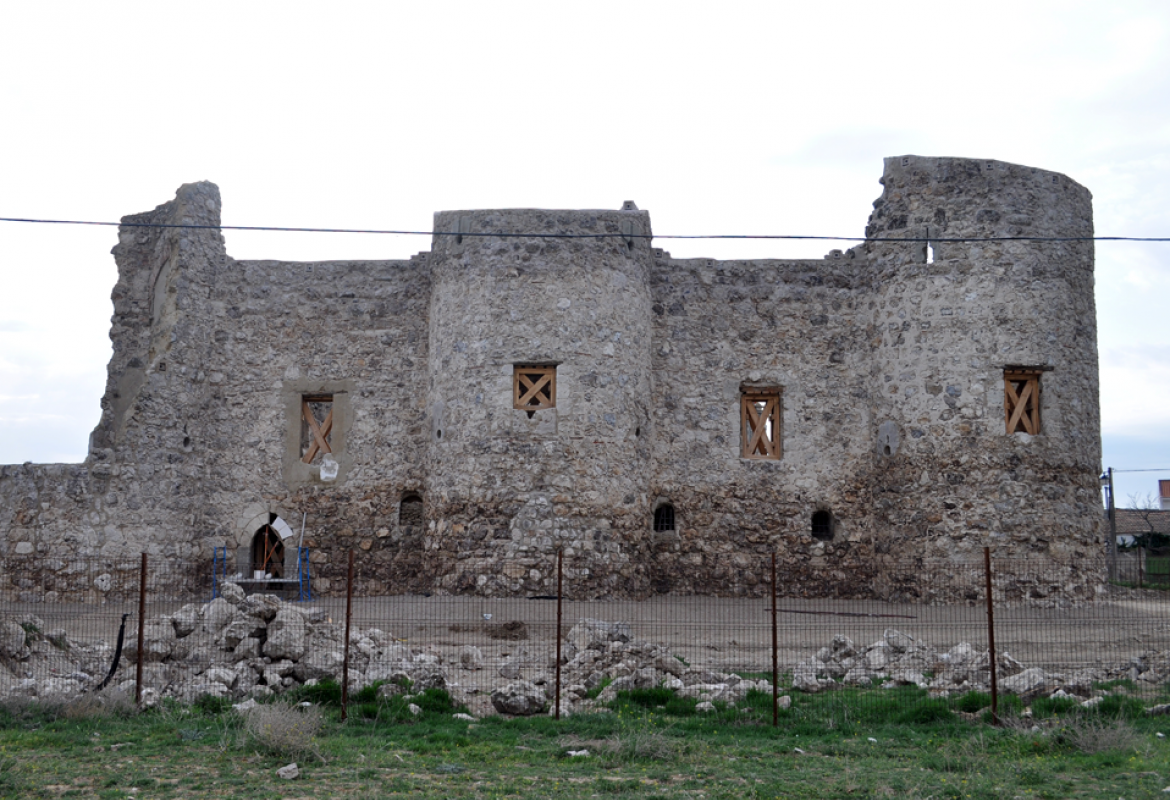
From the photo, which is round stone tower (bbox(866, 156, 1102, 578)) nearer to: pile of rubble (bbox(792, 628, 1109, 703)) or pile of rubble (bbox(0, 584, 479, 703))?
pile of rubble (bbox(792, 628, 1109, 703))

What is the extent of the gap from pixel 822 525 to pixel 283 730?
12.4 meters

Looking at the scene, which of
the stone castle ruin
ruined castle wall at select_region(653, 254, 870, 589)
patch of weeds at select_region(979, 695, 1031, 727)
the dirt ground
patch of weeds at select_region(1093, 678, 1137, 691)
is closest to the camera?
patch of weeds at select_region(979, 695, 1031, 727)

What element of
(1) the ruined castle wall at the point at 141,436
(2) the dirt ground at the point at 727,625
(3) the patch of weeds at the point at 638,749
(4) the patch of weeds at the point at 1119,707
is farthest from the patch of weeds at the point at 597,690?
(1) the ruined castle wall at the point at 141,436

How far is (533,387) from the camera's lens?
17.5 metres

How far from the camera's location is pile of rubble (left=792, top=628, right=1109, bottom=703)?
10070 mm

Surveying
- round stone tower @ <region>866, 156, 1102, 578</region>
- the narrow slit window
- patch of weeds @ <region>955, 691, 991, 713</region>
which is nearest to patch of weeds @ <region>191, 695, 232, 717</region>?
patch of weeds @ <region>955, 691, 991, 713</region>

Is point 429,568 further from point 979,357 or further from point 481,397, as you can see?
point 979,357

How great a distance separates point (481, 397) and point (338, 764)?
32.7 ft

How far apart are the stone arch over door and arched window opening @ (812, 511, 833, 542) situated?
29.7 feet

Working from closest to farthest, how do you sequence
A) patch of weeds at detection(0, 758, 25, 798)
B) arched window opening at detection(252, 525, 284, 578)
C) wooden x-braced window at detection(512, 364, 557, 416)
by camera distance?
patch of weeds at detection(0, 758, 25, 798)
wooden x-braced window at detection(512, 364, 557, 416)
arched window opening at detection(252, 525, 284, 578)

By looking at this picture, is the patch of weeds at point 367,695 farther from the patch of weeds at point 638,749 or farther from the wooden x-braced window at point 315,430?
the wooden x-braced window at point 315,430

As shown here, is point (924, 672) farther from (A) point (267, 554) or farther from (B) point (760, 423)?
(A) point (267, 554)

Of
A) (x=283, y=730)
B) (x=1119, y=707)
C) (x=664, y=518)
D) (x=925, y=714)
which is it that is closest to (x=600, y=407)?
(x=664, y=518)

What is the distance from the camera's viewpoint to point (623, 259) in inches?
711
